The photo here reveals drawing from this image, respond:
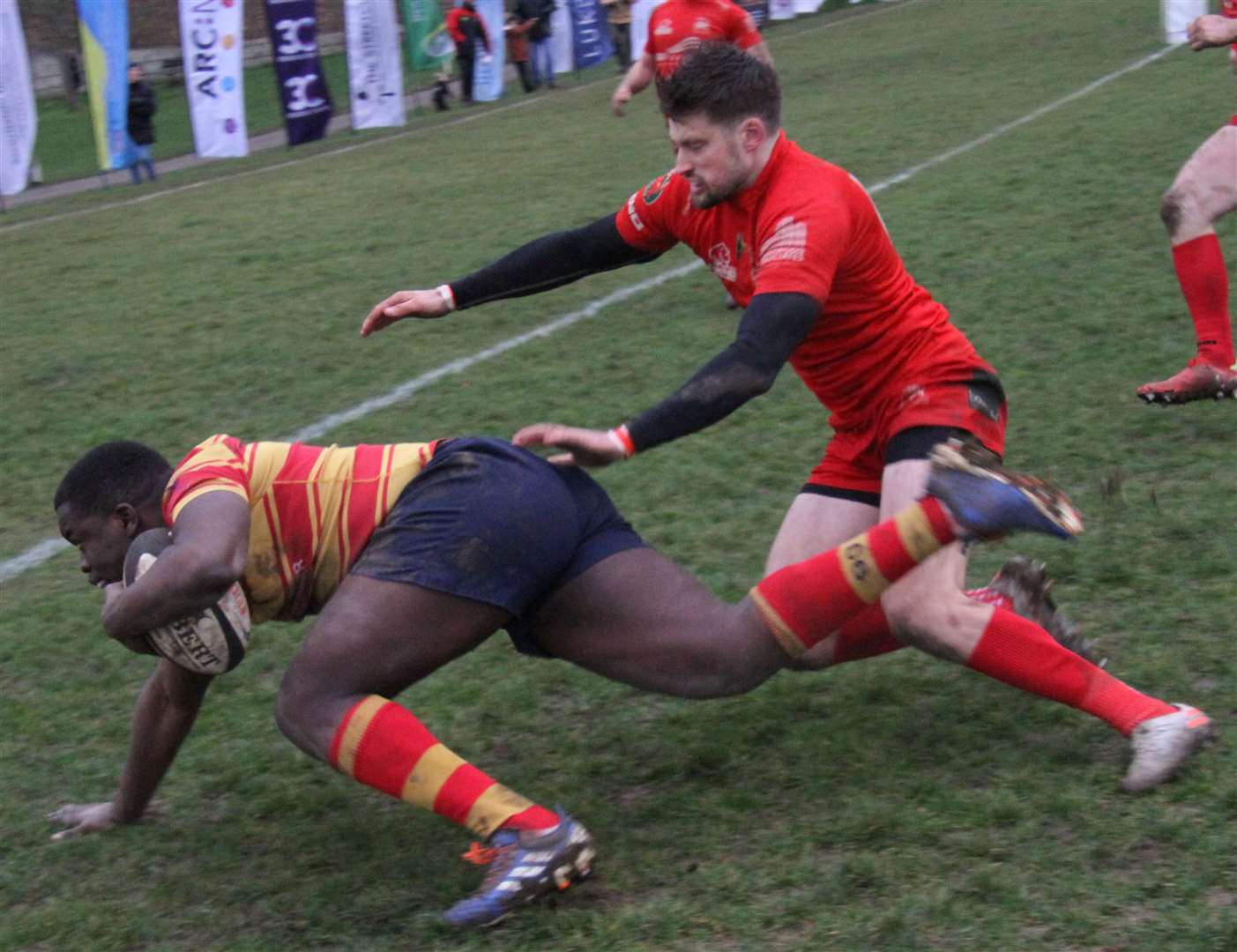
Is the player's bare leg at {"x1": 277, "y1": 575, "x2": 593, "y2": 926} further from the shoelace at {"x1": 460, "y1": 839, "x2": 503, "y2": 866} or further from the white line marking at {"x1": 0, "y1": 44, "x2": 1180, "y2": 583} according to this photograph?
the white line marking at {"x1": 0, "y1": 44, "x2": 1180, "y2": 583}

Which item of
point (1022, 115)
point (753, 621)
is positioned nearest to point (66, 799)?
point (753, 621)

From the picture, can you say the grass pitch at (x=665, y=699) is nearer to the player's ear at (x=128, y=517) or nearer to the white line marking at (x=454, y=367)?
the white line marking at (x=454, y=367)

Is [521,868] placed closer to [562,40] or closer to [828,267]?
[828,267]

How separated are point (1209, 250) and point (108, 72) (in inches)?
529

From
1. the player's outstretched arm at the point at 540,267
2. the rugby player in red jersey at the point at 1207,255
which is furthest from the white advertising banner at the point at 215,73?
the player's outstretched arm at the point at 540,267

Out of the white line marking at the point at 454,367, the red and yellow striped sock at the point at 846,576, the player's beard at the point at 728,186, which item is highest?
the player's beard at the point at 728,186

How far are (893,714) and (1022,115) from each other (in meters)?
11.0

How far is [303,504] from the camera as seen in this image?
322 cm

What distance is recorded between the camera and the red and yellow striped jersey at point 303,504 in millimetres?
3184

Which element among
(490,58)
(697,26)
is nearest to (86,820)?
(697,26)

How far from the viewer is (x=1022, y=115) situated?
13.5 metres

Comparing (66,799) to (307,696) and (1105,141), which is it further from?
(1105,141)

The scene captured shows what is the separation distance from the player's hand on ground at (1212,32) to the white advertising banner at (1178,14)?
13.9m

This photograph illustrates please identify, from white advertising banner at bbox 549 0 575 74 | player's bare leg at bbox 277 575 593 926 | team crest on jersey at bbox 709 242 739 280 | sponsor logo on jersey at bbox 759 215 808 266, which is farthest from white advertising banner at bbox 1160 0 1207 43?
player's bare leg at bbox 277 575 593 926
